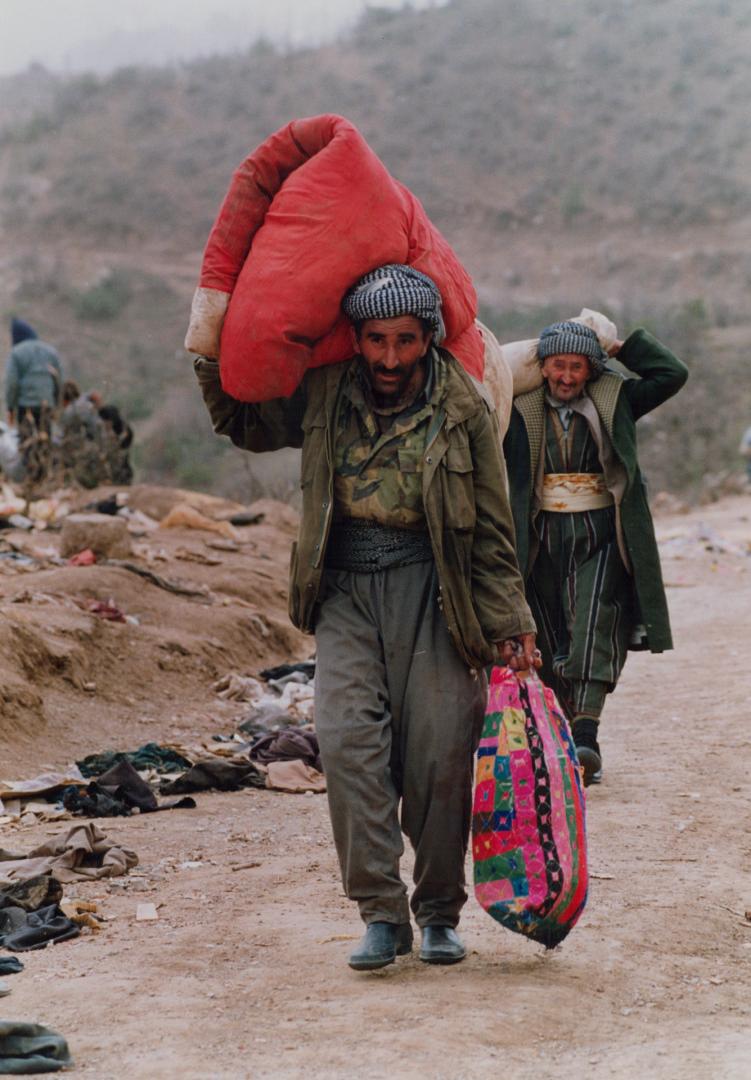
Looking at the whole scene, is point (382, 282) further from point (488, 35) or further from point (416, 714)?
point (488, 35)

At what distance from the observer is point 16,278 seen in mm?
38250

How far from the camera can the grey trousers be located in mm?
3777

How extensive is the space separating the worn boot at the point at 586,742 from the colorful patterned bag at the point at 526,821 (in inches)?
88.8

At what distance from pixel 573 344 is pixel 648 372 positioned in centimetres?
41

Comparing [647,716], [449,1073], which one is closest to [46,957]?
[449,1073]

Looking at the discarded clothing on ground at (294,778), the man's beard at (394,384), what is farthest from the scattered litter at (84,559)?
the man's beard at (394,384)

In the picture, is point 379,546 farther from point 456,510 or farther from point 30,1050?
point 30,1050

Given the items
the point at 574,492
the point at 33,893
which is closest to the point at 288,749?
the point at 574,492

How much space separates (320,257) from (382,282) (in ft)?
0.55

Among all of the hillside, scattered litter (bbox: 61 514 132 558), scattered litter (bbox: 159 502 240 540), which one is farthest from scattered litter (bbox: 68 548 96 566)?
the hillside

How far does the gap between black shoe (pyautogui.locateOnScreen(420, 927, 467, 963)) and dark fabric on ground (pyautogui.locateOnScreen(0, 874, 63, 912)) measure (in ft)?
4.01

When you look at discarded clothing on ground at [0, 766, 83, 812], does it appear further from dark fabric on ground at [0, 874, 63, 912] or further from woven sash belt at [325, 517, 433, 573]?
woven sash belt at [325, 517, 433, 573]

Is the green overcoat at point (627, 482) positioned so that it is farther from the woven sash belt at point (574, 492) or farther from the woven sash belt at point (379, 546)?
the woven sash belt at point (379, 546)

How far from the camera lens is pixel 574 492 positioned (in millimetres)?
6242
